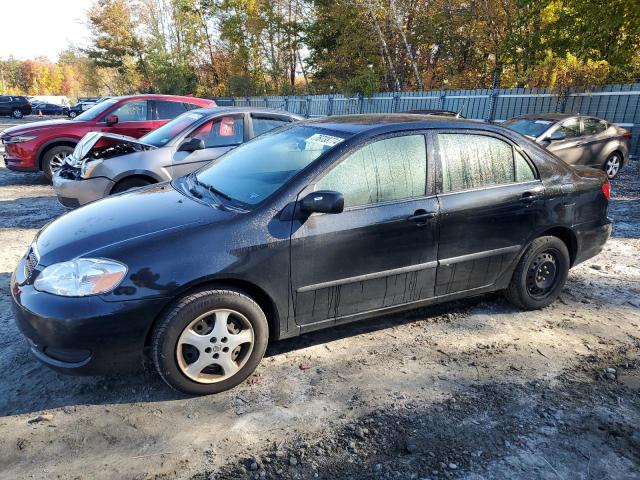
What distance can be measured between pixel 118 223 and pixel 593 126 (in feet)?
33.1

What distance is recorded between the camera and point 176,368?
2766mm

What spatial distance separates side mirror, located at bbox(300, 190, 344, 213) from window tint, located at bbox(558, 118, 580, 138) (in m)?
8.23

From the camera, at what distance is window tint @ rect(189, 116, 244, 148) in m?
6.61

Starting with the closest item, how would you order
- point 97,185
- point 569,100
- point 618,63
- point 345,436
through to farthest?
point 345,436 → point 97,185 → point 569,100 → point 618,63

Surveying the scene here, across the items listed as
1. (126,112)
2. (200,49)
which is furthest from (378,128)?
(200,49)

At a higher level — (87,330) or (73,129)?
(73,129)

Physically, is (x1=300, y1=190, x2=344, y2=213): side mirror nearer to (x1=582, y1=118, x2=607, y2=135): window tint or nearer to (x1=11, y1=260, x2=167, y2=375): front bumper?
(x1=11, y1=260, x2=167, y2=375): front bumper

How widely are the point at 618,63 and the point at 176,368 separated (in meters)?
18.1

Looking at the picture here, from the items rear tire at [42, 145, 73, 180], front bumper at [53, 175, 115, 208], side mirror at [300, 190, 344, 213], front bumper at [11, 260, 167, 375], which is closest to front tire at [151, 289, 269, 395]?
front bumper at [11, 260, 167, 375]

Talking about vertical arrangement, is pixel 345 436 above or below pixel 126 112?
below

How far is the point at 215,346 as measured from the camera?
2838 millimetres

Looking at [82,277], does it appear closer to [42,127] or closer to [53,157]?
[53,157]

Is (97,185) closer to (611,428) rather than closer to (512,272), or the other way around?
(512,272)

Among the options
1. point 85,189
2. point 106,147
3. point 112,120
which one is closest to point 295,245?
point 85,189
